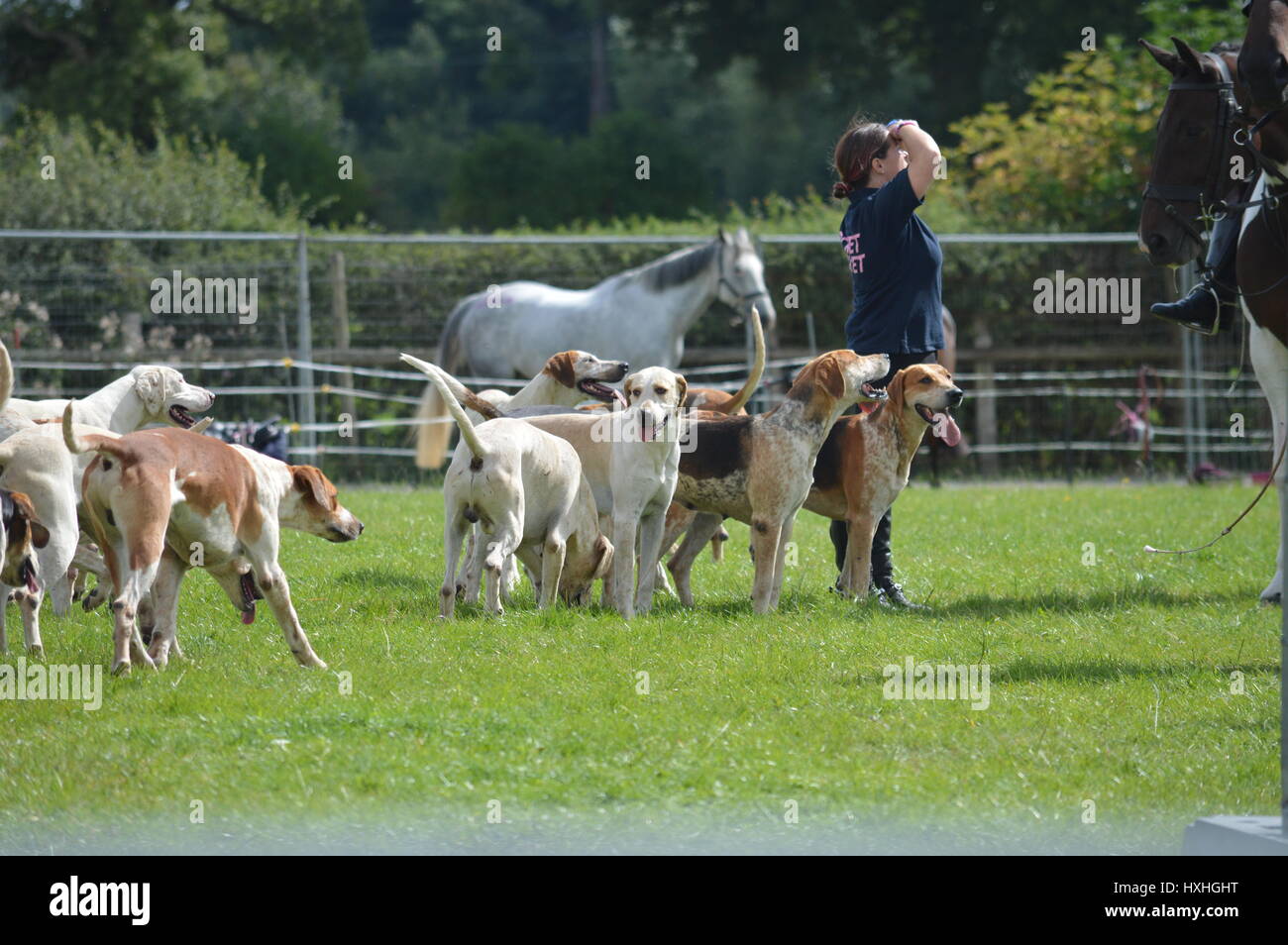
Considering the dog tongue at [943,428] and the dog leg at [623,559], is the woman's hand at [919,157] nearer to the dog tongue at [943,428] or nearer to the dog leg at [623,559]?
the dog tongue at [943,428]

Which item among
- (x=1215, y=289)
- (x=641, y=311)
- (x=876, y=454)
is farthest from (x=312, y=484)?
(x=641, y=311)

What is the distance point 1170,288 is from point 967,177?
7.75 metres

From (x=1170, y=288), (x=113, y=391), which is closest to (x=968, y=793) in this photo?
(x=113, y=391)

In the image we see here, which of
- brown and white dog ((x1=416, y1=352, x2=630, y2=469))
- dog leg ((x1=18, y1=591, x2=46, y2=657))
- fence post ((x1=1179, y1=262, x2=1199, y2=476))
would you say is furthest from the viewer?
fence post ((x1=1179, y1=262, x2=1199, y2=476))

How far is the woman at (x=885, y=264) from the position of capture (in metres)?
8.47

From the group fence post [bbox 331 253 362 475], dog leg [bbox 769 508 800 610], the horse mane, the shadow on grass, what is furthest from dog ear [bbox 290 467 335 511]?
fence post [bbox 331 253 362 475]

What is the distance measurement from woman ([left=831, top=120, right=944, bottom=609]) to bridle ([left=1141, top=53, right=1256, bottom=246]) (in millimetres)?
1255

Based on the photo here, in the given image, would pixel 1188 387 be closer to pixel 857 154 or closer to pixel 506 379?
pixel 506 379

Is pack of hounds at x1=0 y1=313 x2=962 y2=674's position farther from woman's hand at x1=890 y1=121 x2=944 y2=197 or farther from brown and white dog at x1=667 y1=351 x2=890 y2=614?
woman's hand at x1=890 y1=121 x2=944 y2=197

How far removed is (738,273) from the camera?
15.1 metres

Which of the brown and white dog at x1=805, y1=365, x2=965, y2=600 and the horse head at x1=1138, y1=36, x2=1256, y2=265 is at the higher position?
the horse head at x1=1138, y1=36, x2=1256, y2=265

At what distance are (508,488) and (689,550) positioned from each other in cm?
173

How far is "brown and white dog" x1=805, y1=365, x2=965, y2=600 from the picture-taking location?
839cm

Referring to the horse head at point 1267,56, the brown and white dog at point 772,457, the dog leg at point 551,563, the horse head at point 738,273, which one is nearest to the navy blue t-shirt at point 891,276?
the brown and white dog at point 772,457
